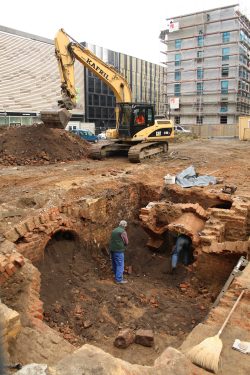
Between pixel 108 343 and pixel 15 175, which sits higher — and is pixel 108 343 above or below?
below

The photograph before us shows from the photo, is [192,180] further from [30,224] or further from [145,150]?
[30,224]

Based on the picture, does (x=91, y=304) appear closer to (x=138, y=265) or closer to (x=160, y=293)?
(x=160, y=293)

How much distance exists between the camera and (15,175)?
39.5 feet

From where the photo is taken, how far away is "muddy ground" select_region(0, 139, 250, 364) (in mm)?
6422

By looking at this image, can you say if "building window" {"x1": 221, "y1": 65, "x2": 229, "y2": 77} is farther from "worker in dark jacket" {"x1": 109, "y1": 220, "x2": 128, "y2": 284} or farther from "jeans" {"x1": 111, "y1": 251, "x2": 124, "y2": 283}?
"jeans" {"x1": 111, "y1": 251, "x2": 124, "y2": 283}

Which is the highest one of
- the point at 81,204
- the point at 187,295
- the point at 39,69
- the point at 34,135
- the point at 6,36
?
the point at 6,36

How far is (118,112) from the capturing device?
1608 cm

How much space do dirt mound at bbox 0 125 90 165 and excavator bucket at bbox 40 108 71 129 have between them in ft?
1.64

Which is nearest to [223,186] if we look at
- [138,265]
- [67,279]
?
[138,265]

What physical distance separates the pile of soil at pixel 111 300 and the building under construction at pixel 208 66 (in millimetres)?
39107

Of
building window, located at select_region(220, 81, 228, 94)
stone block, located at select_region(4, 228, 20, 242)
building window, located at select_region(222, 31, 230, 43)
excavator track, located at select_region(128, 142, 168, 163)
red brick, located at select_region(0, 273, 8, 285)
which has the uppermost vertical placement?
building window, located at select_region(222, 31, 230, 43)

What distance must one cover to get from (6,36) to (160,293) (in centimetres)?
3751

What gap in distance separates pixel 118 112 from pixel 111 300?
10.4 meters

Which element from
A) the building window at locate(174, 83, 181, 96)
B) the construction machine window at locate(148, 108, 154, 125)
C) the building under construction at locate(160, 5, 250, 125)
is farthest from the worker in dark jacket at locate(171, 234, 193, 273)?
the building window at locate(174, 83, 181, 96)
